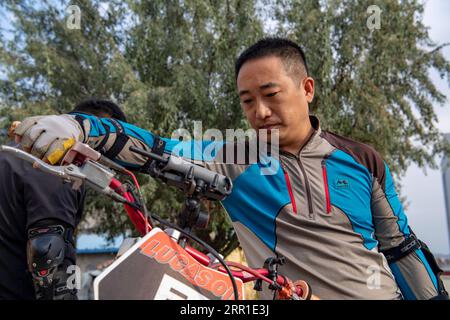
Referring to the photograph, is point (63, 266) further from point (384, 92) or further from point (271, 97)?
point (384, 92)

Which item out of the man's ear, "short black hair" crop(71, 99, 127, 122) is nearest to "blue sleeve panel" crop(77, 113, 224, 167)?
the man's ear

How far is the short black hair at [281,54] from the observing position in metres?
1.98

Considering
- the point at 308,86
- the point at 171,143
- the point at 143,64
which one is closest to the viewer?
the point at 171,143

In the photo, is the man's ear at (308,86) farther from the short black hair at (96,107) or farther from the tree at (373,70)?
the tree at (373,70)

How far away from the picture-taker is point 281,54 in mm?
2008

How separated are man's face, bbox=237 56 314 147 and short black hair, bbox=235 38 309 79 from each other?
0.13ft

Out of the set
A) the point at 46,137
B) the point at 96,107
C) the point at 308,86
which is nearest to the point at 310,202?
the point at 308,86

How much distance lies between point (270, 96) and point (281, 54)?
0.91 feet

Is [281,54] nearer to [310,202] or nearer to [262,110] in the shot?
[262,110]

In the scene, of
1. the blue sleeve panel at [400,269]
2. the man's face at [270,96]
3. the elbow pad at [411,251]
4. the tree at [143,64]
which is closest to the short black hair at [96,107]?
the man's face at [270,96]

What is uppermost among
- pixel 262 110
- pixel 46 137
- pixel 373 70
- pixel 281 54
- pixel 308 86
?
pixel 373 70

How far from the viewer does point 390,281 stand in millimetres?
1911
